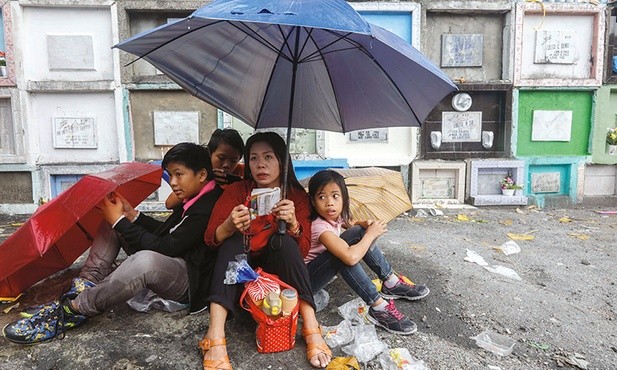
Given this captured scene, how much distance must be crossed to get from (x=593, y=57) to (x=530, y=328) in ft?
16.7

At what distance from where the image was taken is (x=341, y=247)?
2152 millimetres

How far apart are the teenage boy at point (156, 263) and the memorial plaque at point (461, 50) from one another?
→ 15.2 feet

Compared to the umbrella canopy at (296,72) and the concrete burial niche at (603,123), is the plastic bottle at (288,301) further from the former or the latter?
the concrete burial niche at (603,123)

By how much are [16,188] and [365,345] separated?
523 centimetres

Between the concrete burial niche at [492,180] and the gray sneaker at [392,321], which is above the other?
the concrete burial niche at [492,180]

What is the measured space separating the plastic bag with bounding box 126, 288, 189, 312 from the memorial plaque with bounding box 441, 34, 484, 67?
5.01 metres

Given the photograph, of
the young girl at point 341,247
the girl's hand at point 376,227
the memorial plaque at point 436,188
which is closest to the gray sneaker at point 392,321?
the young girl at point 341,247

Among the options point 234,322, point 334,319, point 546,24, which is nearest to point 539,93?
point 546,24

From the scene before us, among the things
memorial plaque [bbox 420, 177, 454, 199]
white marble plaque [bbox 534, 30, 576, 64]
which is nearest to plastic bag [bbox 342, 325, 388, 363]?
memorial plaque [bbox 420, 177, 454, 199]

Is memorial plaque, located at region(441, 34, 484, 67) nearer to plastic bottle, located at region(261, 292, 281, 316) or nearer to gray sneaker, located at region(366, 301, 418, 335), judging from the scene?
gray sneaker, located at region(366, 301, 418, 335)

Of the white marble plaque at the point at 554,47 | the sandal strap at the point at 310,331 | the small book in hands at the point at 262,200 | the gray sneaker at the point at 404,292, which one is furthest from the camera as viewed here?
the white marble plaque at the point at 554,47

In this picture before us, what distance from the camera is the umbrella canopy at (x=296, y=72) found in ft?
6.51

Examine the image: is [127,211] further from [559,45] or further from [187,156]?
[559,45]

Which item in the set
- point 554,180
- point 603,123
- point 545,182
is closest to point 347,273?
point 545,182
